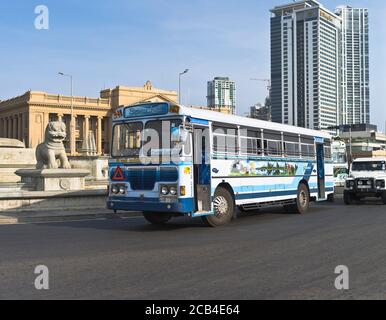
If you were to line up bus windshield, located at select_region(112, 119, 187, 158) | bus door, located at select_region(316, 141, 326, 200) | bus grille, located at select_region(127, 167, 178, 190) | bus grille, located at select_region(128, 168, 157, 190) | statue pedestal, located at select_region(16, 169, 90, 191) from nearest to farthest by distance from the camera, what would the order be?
bus grille, located at select_region(127, 167, 178, 190) → bus windshield, located at select_region(112, 119, 187, 158) → bus grille, located at select_region(128, 168, 157, 190) → statue pedestal, located at select_region(16, 169, 90, 191) → bus door, located at select_region(316, 141, 326, 200)

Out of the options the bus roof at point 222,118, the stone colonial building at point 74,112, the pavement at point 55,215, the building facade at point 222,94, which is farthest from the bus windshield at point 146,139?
the building facade at point 222,94

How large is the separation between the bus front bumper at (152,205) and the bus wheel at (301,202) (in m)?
6.58

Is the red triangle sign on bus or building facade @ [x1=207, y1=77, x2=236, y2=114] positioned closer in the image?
the red triangle sign on bus

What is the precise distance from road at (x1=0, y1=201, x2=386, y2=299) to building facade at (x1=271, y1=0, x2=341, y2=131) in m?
57.6

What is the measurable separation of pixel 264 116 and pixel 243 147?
276 feet

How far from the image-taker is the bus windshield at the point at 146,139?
1212 cm

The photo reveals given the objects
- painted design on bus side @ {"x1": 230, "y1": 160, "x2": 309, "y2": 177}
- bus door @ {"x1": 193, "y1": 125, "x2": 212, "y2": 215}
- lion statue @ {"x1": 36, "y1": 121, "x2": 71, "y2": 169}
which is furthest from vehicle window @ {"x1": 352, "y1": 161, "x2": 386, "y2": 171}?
lion statue @ {"x1": 36, "y1": 121, "x2": 71, "y2": 169}

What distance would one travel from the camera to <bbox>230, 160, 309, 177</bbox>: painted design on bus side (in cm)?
1408

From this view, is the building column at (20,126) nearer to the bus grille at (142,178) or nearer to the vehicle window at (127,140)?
the vehicle window at (127,140)

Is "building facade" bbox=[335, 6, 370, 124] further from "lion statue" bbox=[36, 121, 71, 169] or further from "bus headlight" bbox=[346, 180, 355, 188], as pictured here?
"lion statue" bbox=[36, 121, 71, 169]

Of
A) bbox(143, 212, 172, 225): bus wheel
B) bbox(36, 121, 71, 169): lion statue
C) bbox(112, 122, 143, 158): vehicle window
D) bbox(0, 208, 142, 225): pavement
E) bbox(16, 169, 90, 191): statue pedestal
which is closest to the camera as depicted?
bbox(112, 122, 143, 158): vehicle window

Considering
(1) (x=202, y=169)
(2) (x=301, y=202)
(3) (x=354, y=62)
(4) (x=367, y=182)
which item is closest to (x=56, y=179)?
(1) (x=202, y=169)
